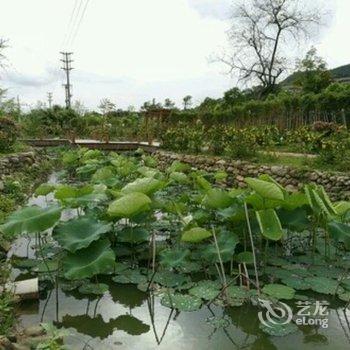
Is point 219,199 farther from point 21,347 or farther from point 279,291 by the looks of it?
point 21,347

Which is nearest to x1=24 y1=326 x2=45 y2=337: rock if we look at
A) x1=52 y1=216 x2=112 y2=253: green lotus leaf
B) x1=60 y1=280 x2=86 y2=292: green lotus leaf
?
x1=52 y1=216 x2=112 y2=253: green lotus leaf

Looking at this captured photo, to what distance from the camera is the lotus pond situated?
3.46 metres

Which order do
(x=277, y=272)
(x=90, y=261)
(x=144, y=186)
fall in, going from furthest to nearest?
(x=144, y=186)
(x=277, y=272)
(x=90, y=261)

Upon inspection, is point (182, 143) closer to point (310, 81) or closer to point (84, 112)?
point (310, 81)

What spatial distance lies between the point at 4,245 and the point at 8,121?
7.56m

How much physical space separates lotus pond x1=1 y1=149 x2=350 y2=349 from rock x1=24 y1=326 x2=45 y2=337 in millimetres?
227

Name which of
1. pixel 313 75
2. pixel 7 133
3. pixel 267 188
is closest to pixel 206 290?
pixel 267 188

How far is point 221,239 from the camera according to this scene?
4.31 m

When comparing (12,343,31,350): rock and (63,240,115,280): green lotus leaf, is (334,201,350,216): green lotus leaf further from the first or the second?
(12,343,31,350): rock

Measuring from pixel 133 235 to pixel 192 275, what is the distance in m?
0.78

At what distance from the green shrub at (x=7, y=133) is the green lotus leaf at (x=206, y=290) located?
9.05 m

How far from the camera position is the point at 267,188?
400cm

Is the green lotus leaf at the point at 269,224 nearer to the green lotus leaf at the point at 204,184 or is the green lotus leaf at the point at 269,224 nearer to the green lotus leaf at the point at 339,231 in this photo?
the green lotus leaf at the point at 339,231

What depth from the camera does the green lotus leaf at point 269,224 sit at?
391cm
